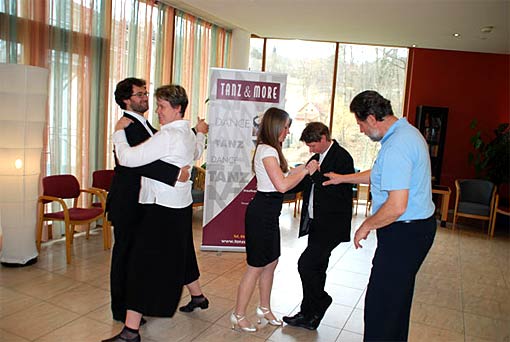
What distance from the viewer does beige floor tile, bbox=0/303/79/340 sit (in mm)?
2940

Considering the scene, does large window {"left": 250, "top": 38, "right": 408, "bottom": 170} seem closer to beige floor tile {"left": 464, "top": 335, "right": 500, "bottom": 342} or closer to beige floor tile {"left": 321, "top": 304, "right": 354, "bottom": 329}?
beige floor tile {"left": 321, "top": 304, "right": 354, "bottom": 329}

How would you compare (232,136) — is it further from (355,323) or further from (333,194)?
(355,323)

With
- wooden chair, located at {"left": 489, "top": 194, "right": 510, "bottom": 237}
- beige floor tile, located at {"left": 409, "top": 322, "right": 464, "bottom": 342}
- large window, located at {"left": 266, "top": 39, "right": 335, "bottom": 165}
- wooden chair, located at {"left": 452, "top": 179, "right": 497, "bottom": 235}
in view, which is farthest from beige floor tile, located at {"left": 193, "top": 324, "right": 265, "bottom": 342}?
large window, located at {"left": 266, "top": 39, "right": 335, "bottom": 165}

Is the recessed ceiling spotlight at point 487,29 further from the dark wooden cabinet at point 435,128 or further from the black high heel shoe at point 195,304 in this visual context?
the black high heel shoe at point 195,304

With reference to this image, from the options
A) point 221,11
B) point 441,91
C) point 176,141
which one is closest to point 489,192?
point 441,91

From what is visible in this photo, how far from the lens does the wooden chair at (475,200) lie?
23.7 ft

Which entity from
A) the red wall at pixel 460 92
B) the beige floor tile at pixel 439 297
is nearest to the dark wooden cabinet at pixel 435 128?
the red wall at pixel 460 92

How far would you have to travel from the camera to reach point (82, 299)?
3.53 meters

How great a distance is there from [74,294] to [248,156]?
2271mm

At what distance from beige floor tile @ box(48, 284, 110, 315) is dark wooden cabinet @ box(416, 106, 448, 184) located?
6.71 metres

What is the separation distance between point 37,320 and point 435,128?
7613 millimetres

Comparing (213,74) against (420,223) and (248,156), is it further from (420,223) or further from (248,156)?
(420,223)

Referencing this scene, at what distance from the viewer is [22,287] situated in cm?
368

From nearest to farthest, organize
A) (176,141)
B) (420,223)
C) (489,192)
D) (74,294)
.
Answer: (420,223) < (176,141) < (74,294) < (489,192)
